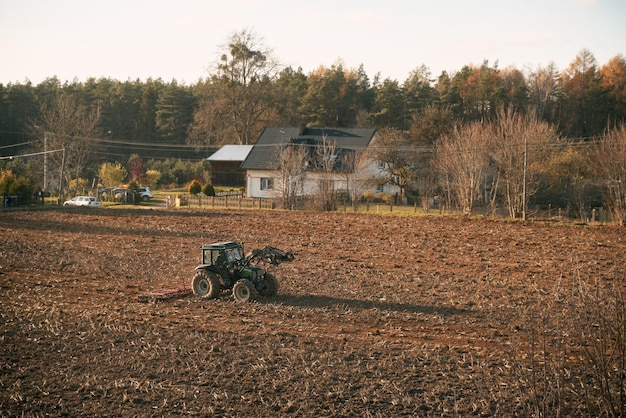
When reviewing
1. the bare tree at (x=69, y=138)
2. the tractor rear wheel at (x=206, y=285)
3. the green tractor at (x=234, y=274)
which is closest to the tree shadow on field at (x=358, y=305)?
the green tractor at (x=234, y=274)

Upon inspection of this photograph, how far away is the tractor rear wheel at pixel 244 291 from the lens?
16.6 metres

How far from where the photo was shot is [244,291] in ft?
54.7

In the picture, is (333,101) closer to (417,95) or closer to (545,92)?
(417,95)

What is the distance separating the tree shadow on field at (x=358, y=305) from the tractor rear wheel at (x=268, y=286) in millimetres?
244

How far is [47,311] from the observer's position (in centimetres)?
1574

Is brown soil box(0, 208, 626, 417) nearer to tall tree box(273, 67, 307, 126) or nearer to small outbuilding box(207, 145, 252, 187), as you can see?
small outbuilding box(207, 145, 252, 187)

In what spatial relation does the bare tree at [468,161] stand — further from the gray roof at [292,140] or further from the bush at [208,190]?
the bush at [208,190]

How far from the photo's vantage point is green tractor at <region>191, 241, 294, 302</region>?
54.7ft

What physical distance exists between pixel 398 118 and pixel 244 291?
6689 cm

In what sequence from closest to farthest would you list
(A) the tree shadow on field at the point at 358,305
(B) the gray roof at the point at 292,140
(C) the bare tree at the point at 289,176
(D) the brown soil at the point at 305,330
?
(D) the brown soil at the point at 305,330
(A) the tree shadow on field at the point at 358,305
(C) the bare tree at the point at 289,176
(B) the gray roof at the point at 292,140

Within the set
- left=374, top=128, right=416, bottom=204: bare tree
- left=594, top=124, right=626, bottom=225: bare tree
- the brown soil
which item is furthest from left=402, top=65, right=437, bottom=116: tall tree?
the brown soil

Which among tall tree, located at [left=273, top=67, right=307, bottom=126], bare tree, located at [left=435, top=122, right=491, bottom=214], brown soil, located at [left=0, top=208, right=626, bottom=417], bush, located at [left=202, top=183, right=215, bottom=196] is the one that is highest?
tall tree, located at [left=273, top=67, right=307, bottom=126]

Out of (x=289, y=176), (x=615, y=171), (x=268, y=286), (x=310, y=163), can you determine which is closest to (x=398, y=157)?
(x=310, y=163)

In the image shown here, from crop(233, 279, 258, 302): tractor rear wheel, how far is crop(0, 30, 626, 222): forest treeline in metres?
24.6
